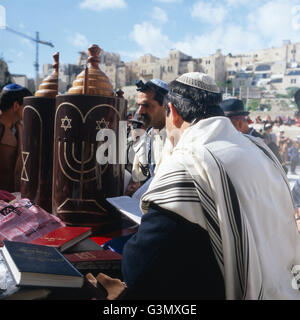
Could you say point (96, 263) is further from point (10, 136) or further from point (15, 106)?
point (15, 106)

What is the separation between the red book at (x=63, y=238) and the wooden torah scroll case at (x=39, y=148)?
401 mm

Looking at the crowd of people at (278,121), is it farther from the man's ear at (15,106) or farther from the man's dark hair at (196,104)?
the man's dark hair at (196,104)

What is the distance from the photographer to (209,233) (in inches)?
37.5

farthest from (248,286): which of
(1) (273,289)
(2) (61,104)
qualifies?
(2) (61,104)

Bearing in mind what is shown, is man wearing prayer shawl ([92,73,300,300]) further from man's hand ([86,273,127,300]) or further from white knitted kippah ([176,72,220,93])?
white knitted kippah ([176,72,220,93])

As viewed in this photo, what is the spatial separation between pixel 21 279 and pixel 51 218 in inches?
20.3

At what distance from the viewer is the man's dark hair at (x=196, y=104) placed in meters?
1.22

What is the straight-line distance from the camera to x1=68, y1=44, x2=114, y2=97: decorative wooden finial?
4.81 feet

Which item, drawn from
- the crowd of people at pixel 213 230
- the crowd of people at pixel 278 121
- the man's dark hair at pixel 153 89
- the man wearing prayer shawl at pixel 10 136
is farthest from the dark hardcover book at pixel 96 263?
the crowd of people at pixel 278 121

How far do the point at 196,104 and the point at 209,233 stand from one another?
1.68 ft

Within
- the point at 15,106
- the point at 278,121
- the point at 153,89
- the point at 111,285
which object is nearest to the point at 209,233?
the point at 111,285

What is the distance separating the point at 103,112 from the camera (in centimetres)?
144
